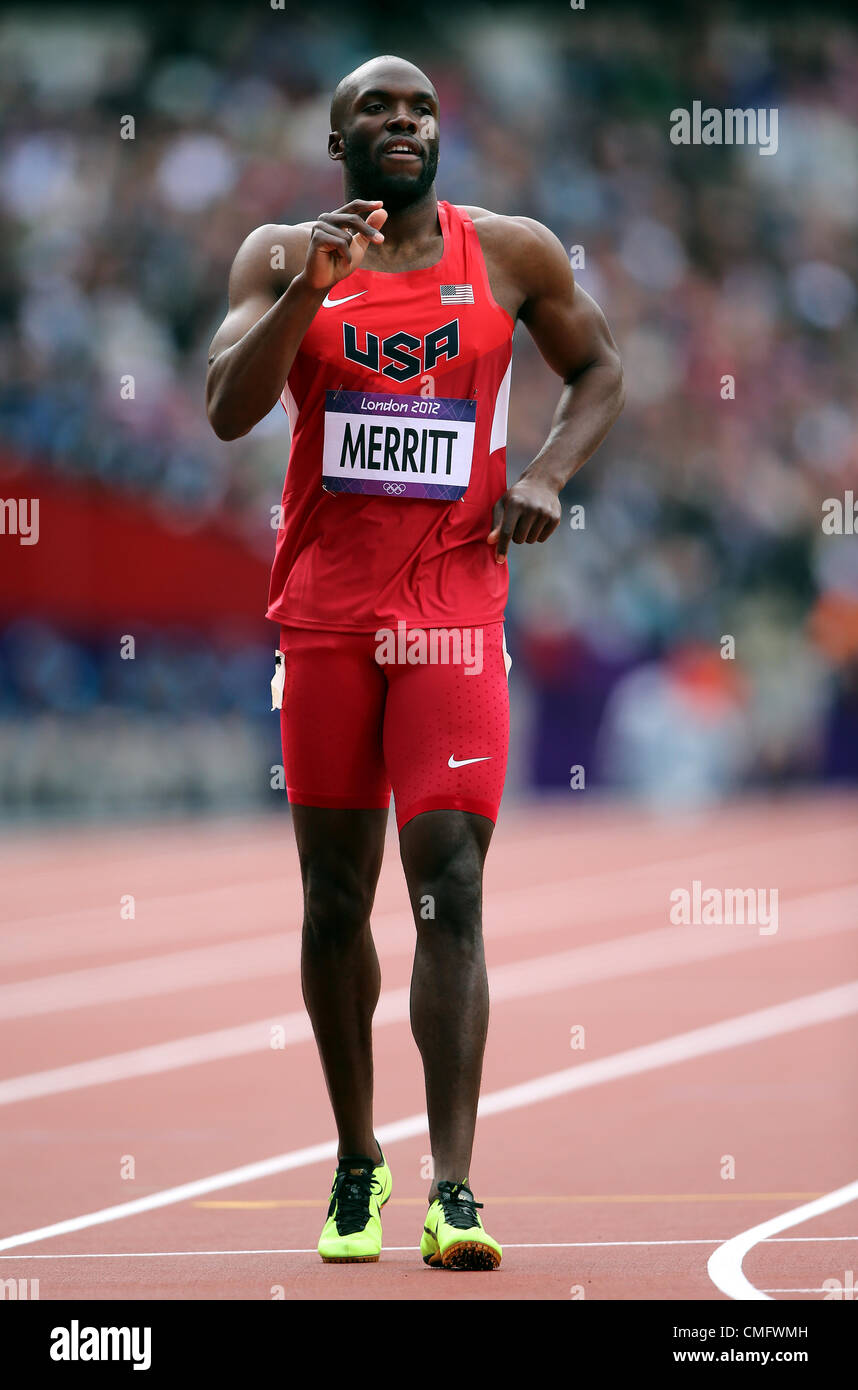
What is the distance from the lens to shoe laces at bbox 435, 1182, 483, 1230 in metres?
4.18

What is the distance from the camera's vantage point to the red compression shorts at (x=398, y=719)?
14.4 feet

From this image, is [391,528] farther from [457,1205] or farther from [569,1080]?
[569,1080]

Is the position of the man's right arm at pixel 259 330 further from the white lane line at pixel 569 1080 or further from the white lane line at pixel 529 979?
the white lane line at pixel 529 979

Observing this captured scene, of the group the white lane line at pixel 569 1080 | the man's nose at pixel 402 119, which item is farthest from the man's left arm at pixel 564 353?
the white lane line at pixel 569 1080

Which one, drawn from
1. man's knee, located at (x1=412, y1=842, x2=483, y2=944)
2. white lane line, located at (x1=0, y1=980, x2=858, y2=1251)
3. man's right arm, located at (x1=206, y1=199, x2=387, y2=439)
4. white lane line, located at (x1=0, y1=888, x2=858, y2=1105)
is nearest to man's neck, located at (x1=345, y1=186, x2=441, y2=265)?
man's right arm, located at (x1=206, y1=199, x2=387, y2=439)

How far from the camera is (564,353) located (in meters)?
4.80

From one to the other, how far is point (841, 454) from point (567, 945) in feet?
44.7

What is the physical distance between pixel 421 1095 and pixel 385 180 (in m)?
3.52

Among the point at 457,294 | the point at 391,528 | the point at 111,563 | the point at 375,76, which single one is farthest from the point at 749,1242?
the point at 111,563

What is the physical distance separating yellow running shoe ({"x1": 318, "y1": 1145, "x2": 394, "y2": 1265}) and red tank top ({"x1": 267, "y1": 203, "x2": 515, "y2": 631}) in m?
1.16

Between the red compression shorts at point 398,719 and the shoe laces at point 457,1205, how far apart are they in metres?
0.74
